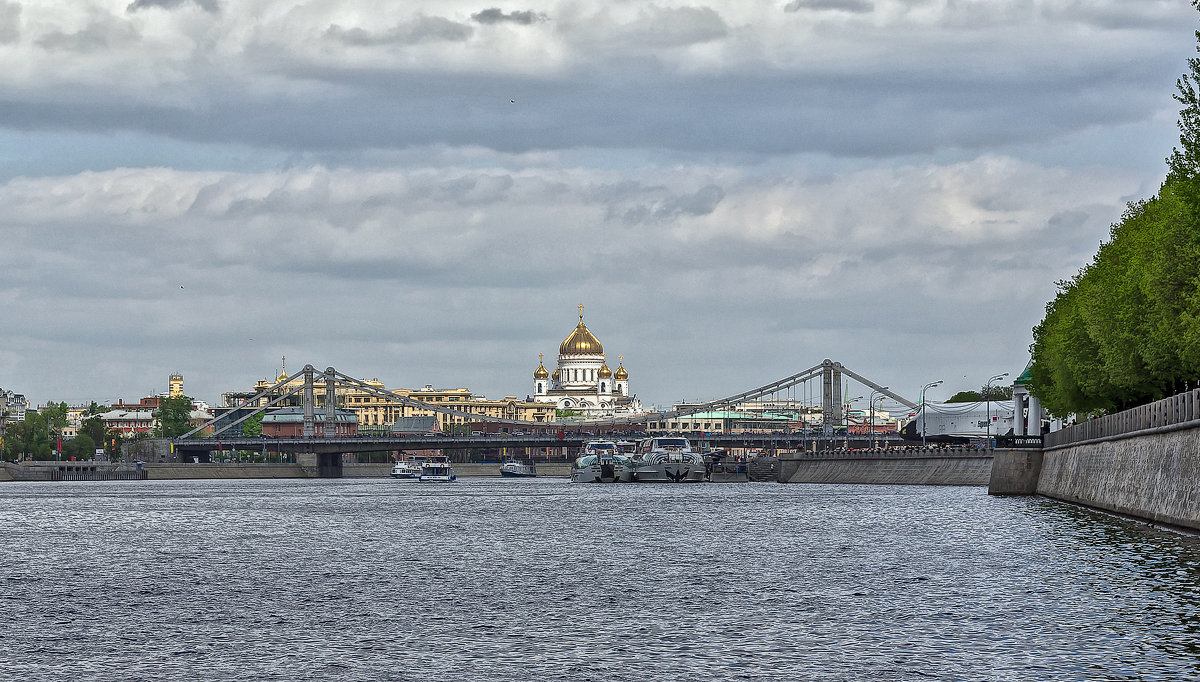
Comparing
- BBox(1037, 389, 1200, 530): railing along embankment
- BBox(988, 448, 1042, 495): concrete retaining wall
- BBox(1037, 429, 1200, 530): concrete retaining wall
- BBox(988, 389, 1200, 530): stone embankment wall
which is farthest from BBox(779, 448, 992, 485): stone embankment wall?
BBox(1037, 429, 1200, 530): concrete retaining wall

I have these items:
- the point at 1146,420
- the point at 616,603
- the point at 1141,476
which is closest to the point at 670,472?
the point at 1146,420

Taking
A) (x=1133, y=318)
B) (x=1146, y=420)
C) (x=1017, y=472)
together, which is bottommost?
(x=1017, y=472)

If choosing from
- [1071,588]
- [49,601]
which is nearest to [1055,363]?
[1071,588]

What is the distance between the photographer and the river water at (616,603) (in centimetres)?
2708

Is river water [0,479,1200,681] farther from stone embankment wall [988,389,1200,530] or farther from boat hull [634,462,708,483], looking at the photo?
boat hull [634,462,708,483]

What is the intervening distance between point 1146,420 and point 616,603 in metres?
25.8

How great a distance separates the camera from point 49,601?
38312 millimetres

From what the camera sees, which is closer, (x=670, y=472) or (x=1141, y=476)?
(x=1141, y=476)

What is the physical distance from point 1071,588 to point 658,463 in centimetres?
12786

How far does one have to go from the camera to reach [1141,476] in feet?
178

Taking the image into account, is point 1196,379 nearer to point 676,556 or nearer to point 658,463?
point 676,556

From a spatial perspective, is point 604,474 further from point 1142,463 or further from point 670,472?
point 1142,463

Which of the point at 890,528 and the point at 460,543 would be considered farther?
the point at 890,528

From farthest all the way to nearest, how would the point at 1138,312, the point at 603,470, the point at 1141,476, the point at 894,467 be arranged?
the point at 603,470 < the point at 894,467 < the point at 1138,312 < the point at 1141,476
